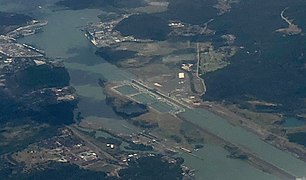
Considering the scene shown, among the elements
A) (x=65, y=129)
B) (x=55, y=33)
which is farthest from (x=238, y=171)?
(x=55, y=33)

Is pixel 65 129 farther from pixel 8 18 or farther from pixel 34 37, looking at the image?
pixel 8 18

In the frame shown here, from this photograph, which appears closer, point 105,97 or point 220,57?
point 105,97

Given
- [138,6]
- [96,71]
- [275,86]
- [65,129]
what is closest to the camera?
[65,129]

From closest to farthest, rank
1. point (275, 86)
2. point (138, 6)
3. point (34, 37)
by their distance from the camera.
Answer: point (275, 86)
point (34, 37)
point (138, 6)

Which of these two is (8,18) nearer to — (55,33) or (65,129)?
(55,33)

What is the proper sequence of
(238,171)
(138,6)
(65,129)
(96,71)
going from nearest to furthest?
(238,171) → (65,129) → (96,71) → (138,6)

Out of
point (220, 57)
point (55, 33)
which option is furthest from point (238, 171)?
point (55, 33)
